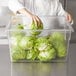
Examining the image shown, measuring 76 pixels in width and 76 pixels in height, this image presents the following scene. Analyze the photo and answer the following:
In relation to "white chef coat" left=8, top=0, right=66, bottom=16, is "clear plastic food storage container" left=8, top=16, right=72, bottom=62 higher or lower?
lower

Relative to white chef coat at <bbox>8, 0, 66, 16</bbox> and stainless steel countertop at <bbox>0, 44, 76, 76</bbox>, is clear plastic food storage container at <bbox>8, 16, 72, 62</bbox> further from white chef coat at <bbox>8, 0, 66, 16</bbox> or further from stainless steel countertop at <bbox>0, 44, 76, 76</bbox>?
white chef coat at <bbox>8, 0, 66, 16</bbox>

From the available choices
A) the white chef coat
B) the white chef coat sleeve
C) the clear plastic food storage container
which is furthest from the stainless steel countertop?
the white chef coat

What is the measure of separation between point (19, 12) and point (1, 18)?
0.91 meters

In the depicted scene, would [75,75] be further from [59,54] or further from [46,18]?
[46,18]

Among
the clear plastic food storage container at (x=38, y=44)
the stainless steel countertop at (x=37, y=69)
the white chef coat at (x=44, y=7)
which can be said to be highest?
the white chef coat at (x=44, y=7)

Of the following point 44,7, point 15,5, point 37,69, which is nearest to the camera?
point 37,69

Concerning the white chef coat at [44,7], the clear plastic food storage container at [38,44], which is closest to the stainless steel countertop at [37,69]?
the clear plastic food storage container at [38,44]

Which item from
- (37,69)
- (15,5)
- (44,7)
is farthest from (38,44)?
(44,7)

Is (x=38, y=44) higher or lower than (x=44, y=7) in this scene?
lower

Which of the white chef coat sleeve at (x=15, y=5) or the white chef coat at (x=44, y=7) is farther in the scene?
the white chef coat at (x=44, y=7)

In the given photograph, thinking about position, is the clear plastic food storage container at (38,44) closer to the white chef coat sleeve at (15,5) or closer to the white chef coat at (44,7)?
the white chef coat sleeve at (15,5)

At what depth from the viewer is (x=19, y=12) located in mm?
1029

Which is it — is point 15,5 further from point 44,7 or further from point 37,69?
point 37,69

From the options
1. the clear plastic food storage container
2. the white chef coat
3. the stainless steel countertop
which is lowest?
the stainless steel countertop
